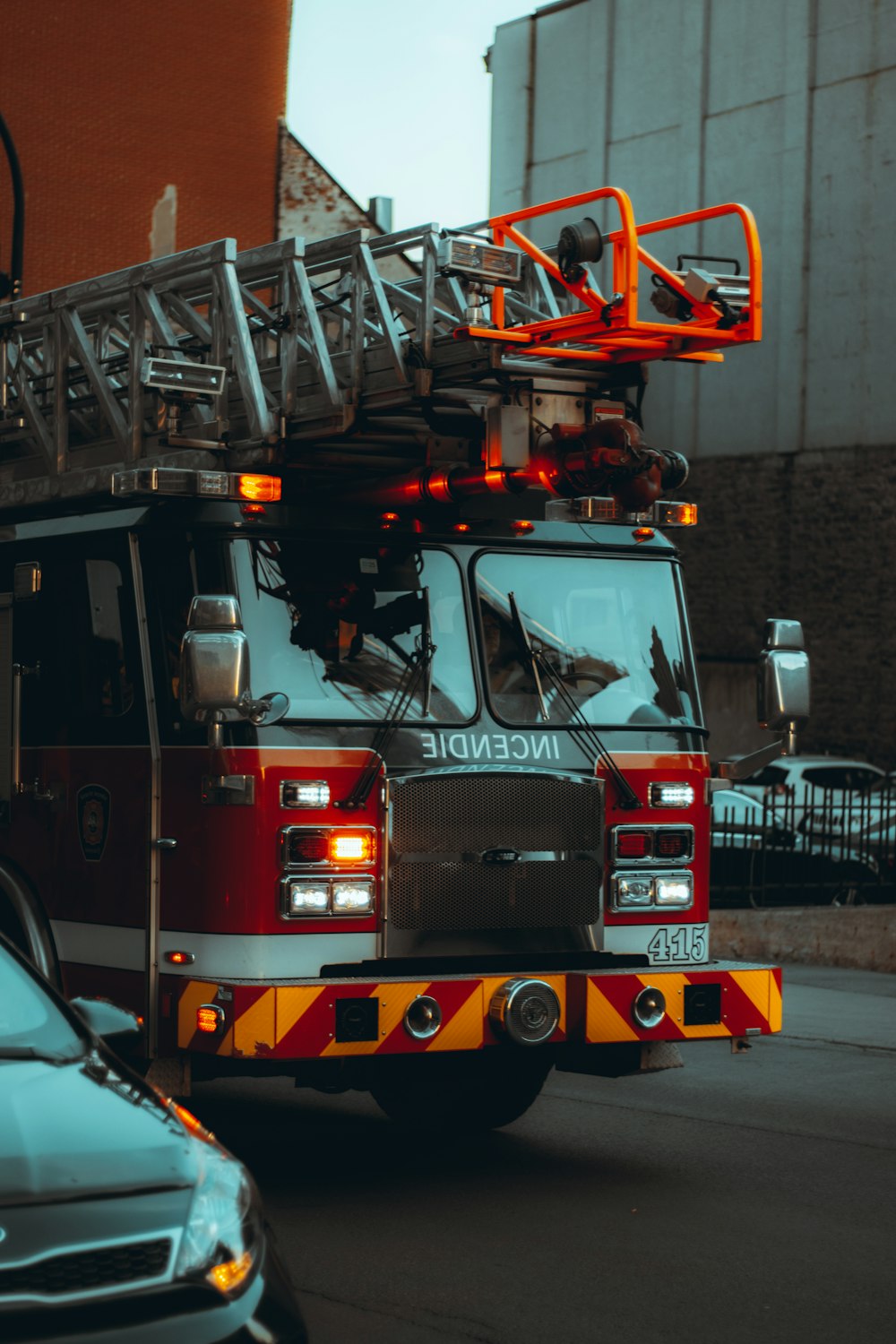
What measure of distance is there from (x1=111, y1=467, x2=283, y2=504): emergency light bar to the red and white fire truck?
2 cm

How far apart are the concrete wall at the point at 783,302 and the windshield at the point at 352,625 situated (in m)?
26.2

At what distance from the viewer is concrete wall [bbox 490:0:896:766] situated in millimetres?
33031

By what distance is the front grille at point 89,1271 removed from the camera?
3.84 metres

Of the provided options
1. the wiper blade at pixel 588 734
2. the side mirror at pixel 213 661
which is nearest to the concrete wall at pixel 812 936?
the wiper blade at pixel 588 734

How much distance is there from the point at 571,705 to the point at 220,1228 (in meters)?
4.24

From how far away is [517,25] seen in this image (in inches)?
1538

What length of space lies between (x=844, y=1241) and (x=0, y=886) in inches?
154

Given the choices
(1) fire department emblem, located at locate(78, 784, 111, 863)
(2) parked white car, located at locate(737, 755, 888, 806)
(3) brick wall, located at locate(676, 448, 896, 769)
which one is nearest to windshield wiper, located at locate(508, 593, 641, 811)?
(1) fire department emblem, located at locate(78, 784, 111, 863)

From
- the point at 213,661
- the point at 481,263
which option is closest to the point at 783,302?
the point at 481,263

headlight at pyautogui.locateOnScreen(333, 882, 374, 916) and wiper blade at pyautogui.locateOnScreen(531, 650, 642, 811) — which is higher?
wiper blade at pyautogui.locateOnScreen(531, 650, 642, 811)

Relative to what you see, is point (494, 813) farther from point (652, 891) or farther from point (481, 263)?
point (481, 263)

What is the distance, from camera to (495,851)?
7.75 metres

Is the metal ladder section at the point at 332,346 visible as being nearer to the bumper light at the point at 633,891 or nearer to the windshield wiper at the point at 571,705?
the windshield wiper at the point at 571,705

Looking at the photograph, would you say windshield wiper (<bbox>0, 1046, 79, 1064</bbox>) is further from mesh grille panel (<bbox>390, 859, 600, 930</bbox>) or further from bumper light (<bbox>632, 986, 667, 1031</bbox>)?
bumper light (<bbox>632, 986, 667, 1031</bbox>)
